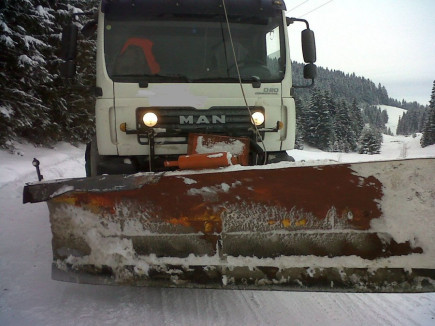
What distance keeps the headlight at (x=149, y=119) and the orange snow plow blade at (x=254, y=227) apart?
3.92 feet

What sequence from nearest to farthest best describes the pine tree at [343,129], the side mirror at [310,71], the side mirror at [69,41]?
the side mirror at [69,41]
the side mirror at [310,71]
the pine tree at [343,129]

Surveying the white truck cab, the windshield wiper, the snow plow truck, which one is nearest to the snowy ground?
the snow plow truck

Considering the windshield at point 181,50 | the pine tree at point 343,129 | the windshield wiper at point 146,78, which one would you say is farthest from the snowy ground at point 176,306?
the pine tree at point 343,129

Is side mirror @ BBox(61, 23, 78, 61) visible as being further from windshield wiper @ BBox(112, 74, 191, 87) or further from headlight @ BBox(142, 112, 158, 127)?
headlight @ BBox(142, 112, 158, 127)

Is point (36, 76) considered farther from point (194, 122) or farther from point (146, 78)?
point (194, 122)

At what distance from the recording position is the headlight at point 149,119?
3.36 metres

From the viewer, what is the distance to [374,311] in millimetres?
2490

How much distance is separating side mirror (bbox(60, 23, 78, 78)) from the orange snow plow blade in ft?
7.28

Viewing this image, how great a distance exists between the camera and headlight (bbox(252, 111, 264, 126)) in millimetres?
3586

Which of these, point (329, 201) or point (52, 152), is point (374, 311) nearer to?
point (329, 201)

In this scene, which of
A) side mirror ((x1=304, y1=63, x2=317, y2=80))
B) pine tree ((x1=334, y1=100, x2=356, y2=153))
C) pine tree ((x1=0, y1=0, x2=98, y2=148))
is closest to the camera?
side mirror ((x1=304, y1=63, x2=317, y2=80))

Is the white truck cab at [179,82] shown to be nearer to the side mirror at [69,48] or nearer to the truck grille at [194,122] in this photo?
the truck grille at [194,122]

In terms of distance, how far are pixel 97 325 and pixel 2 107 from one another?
29.1ft

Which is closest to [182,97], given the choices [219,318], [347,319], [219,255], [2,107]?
[219,255]
